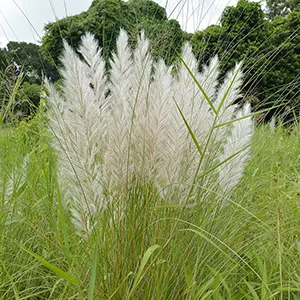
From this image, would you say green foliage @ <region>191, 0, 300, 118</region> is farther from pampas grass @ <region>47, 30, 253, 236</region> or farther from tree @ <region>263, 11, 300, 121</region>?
pampas grass @ <region>47, 30, 253, 236</region>

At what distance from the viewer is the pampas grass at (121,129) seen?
3.09 ft

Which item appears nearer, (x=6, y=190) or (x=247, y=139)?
(x=247, y=139)

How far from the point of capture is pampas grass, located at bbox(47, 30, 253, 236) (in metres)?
0.94

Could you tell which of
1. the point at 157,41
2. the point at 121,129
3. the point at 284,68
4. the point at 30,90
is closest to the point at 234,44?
the point at 157,41

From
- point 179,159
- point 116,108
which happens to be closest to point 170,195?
point 179,159

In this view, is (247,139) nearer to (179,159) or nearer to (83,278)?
(179,159)

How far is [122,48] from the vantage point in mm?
992

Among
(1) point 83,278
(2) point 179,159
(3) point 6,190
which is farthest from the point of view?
(3) point 6,190

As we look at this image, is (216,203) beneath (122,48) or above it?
beneath

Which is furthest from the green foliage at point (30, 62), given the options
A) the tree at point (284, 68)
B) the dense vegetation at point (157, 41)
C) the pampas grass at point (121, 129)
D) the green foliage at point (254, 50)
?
the tree at point (284, 68)

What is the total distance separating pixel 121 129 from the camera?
0.96 meters

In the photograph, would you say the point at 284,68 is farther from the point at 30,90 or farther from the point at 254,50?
the point at 30,90

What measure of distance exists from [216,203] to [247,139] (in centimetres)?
23

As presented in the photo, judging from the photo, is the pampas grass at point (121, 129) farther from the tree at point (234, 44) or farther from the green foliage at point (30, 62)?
the tree at point (234, 44)
